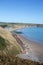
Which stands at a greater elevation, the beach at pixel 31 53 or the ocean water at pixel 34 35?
the beach at pixel 31 53

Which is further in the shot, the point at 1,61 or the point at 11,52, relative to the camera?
the point at 11,52

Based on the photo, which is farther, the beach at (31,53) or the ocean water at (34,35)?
the ocean water at (34,35)

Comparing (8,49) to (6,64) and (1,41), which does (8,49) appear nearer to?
(1,41)

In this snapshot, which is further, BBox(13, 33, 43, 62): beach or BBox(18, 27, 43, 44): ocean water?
BBox(18, 27, 43, 44): ocean water

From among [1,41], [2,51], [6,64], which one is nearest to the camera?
[6,64]

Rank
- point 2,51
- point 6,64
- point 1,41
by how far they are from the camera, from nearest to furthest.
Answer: point 6,64, point 2,51, point 1,41

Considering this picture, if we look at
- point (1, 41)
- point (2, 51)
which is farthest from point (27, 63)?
point (1, 41)

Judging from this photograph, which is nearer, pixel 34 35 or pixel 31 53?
pixel 31 53

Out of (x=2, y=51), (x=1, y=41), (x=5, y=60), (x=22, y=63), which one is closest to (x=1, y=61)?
(x=5, y=60)

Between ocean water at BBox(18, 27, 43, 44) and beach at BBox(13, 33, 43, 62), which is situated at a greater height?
beach at BBox(13, 33, 43, 62)

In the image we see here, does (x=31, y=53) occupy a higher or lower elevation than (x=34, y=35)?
higher
